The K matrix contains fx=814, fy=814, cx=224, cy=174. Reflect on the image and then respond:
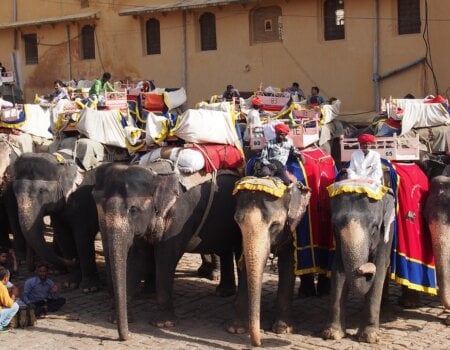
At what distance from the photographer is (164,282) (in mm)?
8953

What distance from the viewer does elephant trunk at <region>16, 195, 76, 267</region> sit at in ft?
32.4

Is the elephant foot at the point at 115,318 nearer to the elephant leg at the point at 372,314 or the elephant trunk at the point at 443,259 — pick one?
the elephant leg at the point at 372,314

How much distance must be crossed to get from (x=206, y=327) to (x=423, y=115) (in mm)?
5108

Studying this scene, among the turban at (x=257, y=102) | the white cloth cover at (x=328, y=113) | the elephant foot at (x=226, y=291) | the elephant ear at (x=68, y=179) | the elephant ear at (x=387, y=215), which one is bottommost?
the elephant foot at (x=226, y=291)

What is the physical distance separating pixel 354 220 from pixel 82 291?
4.20 m

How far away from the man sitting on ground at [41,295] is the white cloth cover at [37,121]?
12.6 ft

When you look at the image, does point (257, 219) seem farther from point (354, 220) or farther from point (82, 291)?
point (82, 291)

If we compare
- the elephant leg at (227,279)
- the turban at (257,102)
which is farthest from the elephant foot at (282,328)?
the turban at (257,102)

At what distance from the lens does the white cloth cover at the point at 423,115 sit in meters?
11.8

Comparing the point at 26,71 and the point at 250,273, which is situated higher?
the point at 26,71

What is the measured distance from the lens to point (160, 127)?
391 inches

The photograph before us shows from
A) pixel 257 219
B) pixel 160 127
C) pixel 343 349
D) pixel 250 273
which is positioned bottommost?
pixel 343 349

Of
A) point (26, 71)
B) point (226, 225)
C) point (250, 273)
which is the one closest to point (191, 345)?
point (250, 273)

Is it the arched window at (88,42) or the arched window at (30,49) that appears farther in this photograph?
the arched window at (30,49)
